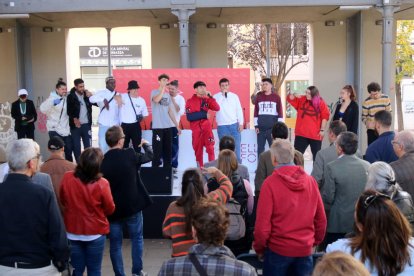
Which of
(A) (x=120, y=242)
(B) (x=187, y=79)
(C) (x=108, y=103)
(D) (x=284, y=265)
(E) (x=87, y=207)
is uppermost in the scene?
(B) (x=187, y=79)

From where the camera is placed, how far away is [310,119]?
8.71 metres

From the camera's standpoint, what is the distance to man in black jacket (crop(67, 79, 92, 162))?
9.13m

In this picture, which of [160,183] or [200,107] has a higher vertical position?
[200,107]

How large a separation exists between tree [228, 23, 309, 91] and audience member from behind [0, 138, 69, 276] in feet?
79.3

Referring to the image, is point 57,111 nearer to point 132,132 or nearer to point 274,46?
point 132,132

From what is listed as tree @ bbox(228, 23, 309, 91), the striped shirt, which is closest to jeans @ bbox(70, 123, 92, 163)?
the striped shirt

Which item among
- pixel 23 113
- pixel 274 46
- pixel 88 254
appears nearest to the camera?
pixel 88 254

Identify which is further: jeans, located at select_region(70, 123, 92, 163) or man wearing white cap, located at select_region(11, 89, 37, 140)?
man wearing white cap, located at select_region(11, 89, 37, 140)

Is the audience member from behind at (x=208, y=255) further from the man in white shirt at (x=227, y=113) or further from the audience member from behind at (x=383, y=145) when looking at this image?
the man in white shirt at (x=227, y=113)

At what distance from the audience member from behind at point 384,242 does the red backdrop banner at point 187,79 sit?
7800mm

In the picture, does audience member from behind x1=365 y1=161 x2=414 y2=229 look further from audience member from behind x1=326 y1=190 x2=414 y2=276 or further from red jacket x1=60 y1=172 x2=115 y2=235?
red jacket x1=60 y1=172 x2=115 y2=235

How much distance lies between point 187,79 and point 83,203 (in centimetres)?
636

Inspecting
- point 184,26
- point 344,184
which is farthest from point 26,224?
point 184,26

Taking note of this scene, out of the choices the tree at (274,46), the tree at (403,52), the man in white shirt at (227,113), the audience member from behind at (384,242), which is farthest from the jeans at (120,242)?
the tree at (274,46)
